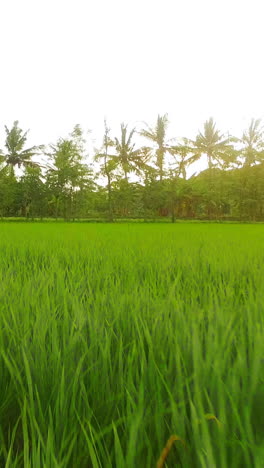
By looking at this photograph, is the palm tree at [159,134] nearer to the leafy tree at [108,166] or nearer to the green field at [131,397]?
the leafy tree at [108,166]

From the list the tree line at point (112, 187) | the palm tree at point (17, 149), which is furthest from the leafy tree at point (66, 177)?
the palm tree at point (17, 149)

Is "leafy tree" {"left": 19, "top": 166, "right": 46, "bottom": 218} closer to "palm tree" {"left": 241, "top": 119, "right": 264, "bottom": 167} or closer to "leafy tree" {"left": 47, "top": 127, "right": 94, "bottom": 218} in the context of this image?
"leafy tree" {"left": 47, "top": 127, "right": 94, "bottom": 218}

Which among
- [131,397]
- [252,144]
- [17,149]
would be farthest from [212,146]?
[131,397]

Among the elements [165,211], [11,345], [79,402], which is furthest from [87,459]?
[165,211]

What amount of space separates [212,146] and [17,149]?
1811 cm

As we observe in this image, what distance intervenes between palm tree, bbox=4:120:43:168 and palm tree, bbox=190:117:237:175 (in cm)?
1512

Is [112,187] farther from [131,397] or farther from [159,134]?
[131,397]

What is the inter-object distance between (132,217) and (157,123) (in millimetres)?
11402

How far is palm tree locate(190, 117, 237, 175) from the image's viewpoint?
96.6 ft

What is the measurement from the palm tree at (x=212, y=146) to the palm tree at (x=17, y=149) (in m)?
15.1

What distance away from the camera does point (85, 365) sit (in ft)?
2.17

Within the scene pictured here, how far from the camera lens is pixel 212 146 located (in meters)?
29.6

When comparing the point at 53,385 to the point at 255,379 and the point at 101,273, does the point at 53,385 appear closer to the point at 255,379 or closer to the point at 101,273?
the point at 255,379

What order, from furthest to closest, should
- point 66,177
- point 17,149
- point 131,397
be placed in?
point 17,149 → point 66,177 → point 131,397
